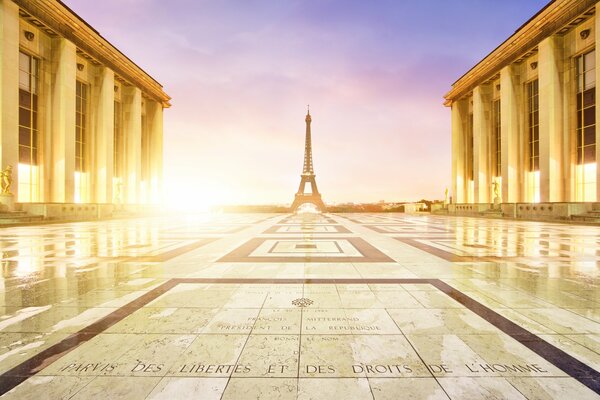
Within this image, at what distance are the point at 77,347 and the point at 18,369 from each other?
20.5 inches

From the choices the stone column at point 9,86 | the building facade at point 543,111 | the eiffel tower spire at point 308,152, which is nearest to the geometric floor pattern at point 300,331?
the stone column at point 9,86

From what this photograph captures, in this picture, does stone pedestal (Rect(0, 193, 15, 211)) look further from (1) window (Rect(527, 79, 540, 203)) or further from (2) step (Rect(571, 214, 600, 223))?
(1) window (Rect(527, 79, 540, 203))

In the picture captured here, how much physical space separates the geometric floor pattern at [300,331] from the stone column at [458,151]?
47791mm

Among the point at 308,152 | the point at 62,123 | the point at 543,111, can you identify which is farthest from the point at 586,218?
the point at 308,152

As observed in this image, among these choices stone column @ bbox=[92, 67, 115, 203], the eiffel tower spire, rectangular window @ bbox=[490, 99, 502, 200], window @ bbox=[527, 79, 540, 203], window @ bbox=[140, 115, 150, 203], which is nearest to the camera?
window @ bbox=[527, 79, 540, 203]

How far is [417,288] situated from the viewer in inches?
225

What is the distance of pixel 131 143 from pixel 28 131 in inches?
586

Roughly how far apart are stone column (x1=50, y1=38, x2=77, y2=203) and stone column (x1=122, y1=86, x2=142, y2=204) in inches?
457

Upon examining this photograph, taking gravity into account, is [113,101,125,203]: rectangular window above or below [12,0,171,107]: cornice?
below

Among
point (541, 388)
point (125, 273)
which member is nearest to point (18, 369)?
point (125, 273)

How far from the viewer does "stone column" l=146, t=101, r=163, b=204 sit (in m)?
50.5

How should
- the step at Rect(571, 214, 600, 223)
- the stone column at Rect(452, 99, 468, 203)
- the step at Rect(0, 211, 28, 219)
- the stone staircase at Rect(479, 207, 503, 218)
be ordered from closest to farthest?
1. the step at Rect(0, 211, 28, 219)
2. the step at Rect(571, 214, 600, 223)
3. the stone staircase at Rect(479, 207, 503, 218)
4. the stone column at Rect(452, 99, 468, 203)

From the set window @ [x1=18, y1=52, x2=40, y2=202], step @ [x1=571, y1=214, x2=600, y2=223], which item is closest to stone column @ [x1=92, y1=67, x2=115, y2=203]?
window @ [x1=18, y1=52, x2=40, y2=202]

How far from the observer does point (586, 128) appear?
94.1 feet
